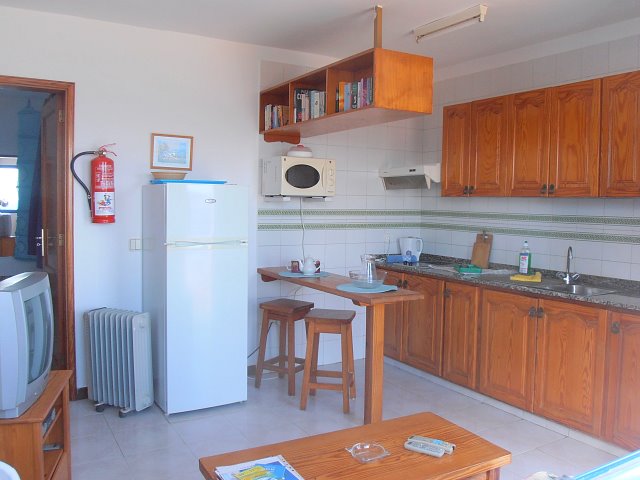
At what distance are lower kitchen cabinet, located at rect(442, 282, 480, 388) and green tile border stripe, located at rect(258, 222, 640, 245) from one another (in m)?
0.74

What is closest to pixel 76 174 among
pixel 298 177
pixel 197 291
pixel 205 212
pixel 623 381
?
pixel 205 212

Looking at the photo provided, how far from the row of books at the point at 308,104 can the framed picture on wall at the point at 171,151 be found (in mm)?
838

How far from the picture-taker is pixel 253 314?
4.45m

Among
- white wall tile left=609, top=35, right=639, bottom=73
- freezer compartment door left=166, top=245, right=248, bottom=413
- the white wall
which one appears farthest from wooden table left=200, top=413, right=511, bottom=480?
white wall tile left=609, top=35, right=639, bottom=73

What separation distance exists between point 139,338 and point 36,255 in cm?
132

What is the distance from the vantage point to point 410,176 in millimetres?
4691

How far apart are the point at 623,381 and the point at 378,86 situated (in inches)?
82.9

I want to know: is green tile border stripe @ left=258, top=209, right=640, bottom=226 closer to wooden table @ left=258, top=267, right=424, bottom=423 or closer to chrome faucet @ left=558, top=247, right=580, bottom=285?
chrome faucet @ left=558, top=247, right=580, bottom=285

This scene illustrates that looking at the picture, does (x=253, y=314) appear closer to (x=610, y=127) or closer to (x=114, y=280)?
(x=114, y=280)

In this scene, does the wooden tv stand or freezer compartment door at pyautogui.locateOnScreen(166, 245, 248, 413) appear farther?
freezer compartment door at pyautogui.locateOnScreen(166, 245, 248, 413)

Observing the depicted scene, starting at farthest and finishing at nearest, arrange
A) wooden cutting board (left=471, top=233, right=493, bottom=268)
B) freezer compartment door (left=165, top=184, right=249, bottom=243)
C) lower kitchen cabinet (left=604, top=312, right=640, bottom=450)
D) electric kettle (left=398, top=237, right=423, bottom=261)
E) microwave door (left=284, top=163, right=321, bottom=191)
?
electric kettle (left=398, top=237, right=423, bottom=261)
wooden cutting board (left=471, top=233, right=493, bottom=268)
microwave door (left=284, top=163, right=321, bottom=191)
freezer compartment door (left=165, top=184, right=249, bottom=243)
lower kitchen cabinet (left=604, top=312, right=640, bottom=450)

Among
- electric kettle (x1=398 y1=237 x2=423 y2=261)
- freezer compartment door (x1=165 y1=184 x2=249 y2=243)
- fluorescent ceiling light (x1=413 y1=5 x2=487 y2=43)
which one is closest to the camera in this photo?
fluorescent ceiling light (x1=413 y1=5 x2=487 y2=43)

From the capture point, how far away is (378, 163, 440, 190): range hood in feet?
15.0

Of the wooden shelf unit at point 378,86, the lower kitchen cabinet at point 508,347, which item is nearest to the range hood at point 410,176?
the wooden shelf unit at point 378,86
